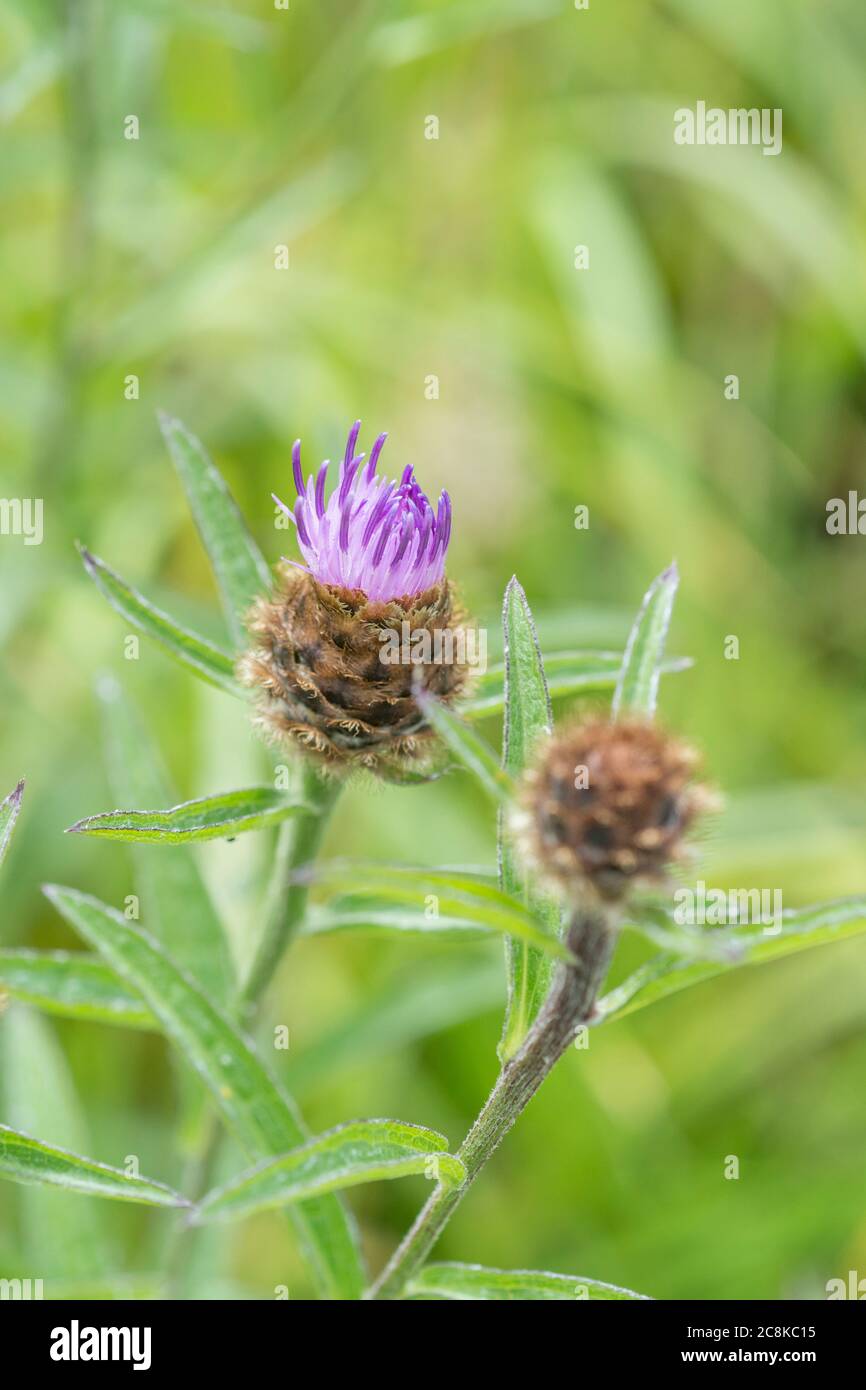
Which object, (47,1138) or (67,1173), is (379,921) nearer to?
(67,1173)

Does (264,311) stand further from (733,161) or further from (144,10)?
(733,161)

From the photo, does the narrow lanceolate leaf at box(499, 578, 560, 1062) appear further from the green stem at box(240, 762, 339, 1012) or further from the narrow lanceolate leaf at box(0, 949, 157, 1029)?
the narrow lanceolate leaf at box(0, 949, 157, 1029)

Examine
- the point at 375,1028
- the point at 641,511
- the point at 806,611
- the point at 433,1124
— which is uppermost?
the point at 641,511

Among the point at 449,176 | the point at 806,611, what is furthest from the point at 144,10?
the point at 806,611

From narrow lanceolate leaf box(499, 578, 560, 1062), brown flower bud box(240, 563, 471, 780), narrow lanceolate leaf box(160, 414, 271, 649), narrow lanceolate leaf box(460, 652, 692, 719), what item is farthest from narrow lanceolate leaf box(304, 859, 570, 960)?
narrow lanceolate leaf box(160, 414, 271, 649)

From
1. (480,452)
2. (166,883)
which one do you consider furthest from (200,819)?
(480,452)

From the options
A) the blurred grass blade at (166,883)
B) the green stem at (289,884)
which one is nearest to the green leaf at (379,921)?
the green stem at (289,884)
